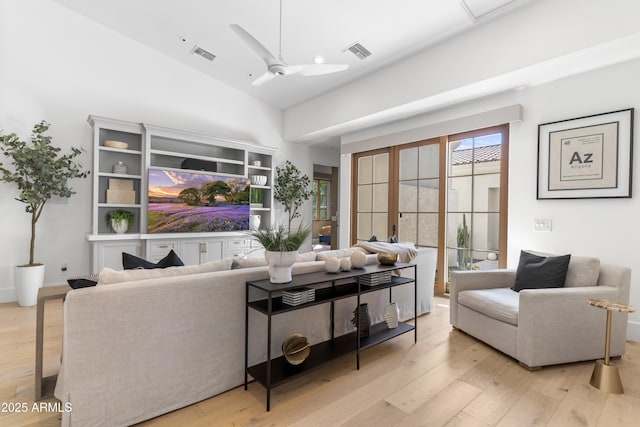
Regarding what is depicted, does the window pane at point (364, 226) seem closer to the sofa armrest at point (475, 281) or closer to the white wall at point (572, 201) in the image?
the white wall at point (572, 201)

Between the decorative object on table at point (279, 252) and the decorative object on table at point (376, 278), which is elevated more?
the decorative object on table at point (279, 252)

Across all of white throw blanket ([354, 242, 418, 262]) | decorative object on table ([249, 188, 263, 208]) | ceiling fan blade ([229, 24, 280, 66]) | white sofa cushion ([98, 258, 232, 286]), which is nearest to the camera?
white sofa cushion ([98, 258, 232, 286])

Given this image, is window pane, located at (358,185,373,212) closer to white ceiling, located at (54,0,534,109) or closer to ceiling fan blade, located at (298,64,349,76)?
white ceiling, located at (54,0,534,109)

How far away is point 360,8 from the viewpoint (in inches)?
123

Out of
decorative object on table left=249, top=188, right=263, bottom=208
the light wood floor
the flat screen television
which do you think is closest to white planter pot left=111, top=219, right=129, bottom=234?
the flat screen television

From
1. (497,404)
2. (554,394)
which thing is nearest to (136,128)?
(497,404)

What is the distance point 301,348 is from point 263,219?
4040 mm

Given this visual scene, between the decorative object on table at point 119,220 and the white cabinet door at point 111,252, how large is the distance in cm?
20

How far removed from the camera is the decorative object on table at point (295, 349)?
1.94m

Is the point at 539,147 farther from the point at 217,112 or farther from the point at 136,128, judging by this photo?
the point at 136,128

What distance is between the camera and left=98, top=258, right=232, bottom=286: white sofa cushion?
164 centimetres

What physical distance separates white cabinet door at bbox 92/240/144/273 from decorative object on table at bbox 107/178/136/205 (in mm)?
577

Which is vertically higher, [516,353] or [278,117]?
[278,117]

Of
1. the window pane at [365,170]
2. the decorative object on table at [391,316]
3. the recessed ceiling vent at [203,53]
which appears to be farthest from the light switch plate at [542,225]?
the recessed ceiling vent at [203,53]
